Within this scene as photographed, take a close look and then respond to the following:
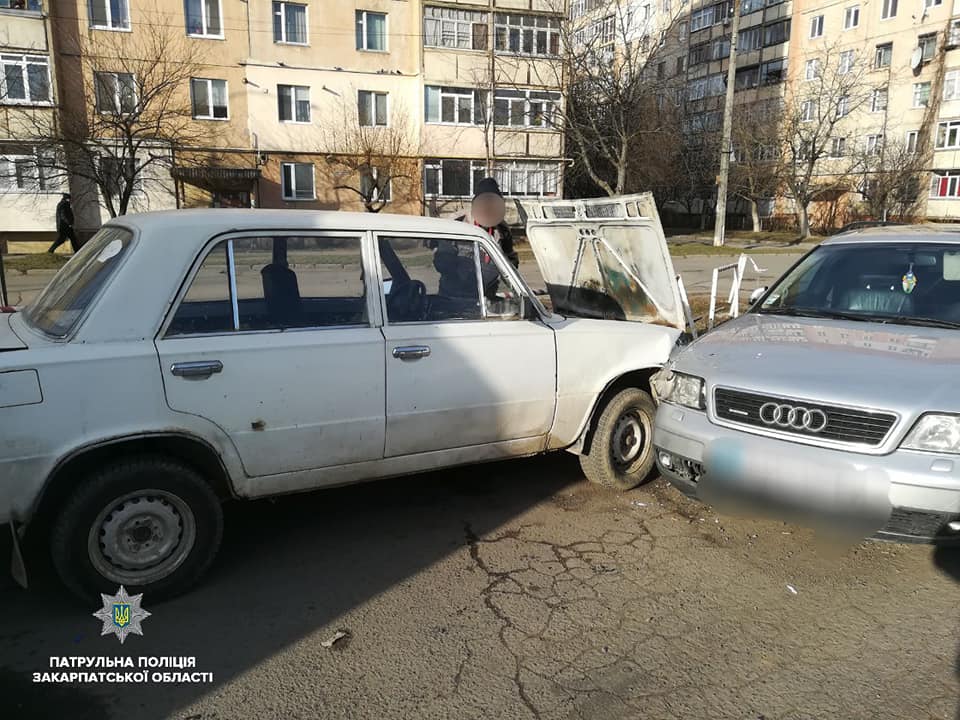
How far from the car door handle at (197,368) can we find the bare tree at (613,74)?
28.6 m

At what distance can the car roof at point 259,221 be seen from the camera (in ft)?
11.6

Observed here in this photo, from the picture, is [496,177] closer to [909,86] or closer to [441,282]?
[909,86]

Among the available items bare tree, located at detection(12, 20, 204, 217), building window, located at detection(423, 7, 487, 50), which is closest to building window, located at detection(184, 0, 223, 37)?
bare tree, located at detection(12, 20, 204, 217)

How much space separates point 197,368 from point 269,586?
46.2 inches

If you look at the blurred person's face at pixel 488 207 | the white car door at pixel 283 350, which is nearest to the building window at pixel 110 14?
the blurred person's face at pixel 488 207

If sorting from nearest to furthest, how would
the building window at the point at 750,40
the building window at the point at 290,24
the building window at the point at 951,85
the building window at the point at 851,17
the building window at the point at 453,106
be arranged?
the building window at the point at 290,24
the building window at the point at 453,106
the building window at the point at 951,85
the building window at the point at 851,17
the building window at the point at 750,40

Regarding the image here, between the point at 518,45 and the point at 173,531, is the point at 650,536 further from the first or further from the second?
the point at 518,45

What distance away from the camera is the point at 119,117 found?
79.1 feet

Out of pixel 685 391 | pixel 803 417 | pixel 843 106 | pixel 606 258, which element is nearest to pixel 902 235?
pixel 606 258

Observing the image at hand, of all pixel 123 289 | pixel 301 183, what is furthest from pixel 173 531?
pixel 301 183

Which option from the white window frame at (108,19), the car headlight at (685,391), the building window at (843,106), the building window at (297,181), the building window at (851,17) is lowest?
the car headlight at (685,391)

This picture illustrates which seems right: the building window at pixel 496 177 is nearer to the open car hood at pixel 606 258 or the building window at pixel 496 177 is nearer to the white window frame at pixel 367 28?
the white window frame at pixel 367 28

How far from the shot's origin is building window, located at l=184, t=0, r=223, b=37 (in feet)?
103

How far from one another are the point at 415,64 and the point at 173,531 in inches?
1332
